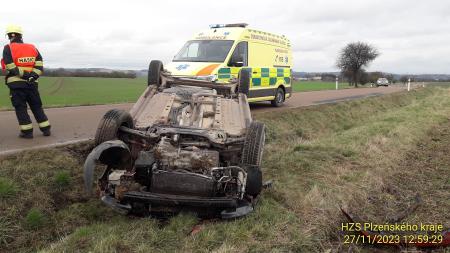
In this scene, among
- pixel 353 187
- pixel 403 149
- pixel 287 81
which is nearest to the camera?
pixel 353 187

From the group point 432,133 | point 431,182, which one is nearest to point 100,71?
point 432,133

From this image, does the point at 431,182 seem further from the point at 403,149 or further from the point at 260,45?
the point at 260,45

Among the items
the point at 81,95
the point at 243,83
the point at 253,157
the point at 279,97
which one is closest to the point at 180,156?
the point at 253,157

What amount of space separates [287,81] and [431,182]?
798 centimetres

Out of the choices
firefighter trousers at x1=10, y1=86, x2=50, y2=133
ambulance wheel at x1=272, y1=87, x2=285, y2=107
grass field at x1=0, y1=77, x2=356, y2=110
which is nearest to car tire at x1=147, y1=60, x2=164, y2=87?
firefighter trousers at x1=10, y1=86, x2=50, y2=133

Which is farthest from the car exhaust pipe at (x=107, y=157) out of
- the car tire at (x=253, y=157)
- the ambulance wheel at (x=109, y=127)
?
the car tire at (x=253, y=157)

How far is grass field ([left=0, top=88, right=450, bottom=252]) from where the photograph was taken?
4328 mm

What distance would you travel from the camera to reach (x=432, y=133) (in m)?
12.7

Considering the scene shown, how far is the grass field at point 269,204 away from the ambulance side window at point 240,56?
8.28 ft

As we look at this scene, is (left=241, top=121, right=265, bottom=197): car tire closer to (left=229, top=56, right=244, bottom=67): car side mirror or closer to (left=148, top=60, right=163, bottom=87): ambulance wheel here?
(left=148, top=60, right=163, bottom=87): ambulance wheel

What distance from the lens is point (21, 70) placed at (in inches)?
264

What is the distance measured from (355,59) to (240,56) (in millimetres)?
57118

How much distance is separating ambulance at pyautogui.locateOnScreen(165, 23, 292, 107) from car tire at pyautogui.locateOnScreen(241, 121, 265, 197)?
4168 mm

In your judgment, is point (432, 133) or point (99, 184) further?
point (432, 133)
